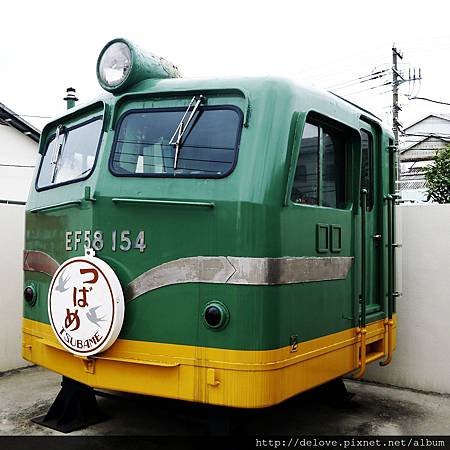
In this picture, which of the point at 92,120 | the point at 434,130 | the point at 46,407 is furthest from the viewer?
the point at 434,130

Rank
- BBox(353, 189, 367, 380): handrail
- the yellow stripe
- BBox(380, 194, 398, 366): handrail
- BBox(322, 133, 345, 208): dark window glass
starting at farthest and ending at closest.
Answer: BBox(380, 194, 398, 366): handrail, BBox(353, 189, 367, 380): handrail, BBox(322, 133, 345, 208): dark window glass, the yellow stripe

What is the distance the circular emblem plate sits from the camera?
349 centimetres

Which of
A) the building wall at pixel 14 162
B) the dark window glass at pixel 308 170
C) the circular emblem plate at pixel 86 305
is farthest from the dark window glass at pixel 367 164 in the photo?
the building wall at pixel 14 162

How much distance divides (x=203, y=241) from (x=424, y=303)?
10.4ft

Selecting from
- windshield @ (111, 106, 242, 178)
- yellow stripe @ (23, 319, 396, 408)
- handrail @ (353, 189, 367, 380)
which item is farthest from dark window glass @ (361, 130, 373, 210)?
windshield @ (111, 106, 242, 178)

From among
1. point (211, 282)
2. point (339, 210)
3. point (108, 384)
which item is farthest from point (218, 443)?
point (339, 210)

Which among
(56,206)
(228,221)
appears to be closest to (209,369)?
(228,221)

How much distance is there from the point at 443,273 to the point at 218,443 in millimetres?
2958

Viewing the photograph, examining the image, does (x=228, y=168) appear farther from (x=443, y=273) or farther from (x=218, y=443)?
(x=443, y=273)

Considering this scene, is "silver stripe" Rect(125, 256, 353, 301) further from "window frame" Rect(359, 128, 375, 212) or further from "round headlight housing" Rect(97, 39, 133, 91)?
"round headlight housing" Rect(97, 39, 133, 91)

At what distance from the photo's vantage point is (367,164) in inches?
183

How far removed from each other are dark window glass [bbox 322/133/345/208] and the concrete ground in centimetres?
164

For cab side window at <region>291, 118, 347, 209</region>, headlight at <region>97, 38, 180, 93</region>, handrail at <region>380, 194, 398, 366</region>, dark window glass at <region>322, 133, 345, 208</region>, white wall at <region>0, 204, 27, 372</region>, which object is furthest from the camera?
white wall at <region>0, 204, 27, 372</region>

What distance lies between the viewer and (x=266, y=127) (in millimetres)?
3420
